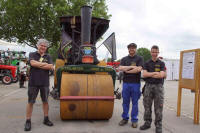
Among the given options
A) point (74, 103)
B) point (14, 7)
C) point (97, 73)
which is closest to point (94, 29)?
point (97, 73)

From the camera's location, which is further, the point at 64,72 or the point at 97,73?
the point at 97,73

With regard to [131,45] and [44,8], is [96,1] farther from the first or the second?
[131,45]

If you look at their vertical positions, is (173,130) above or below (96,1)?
below

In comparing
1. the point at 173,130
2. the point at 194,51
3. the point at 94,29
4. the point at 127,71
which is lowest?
the point at 173,130

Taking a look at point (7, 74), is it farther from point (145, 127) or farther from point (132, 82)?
point (145, 127)

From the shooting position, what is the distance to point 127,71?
4.56 metres

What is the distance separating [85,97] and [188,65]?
284 cm

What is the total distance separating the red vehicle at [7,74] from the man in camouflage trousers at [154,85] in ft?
36.2

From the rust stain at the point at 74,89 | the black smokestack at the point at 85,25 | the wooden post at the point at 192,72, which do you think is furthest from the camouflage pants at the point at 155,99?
the black smokestack at the point at 85,25

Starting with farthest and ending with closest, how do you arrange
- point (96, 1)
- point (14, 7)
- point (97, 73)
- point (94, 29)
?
point (96, 1) < point (14, 7) < point (94, 29) < point (97, 73)

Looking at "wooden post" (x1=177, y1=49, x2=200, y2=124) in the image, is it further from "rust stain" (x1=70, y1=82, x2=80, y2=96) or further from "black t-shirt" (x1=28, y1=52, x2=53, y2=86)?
"black t-shirt" (x1=28, y1=52, x2=53, y2=86)

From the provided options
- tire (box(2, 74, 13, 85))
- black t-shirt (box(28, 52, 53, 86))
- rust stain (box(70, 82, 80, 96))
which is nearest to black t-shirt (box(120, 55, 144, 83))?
rust stain (box(70, 82, 80, 96))

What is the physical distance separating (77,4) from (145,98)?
19.5 meters

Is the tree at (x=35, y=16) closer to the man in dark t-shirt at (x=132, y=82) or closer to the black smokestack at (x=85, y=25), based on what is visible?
the black smokestack at (x=85, y=25)
